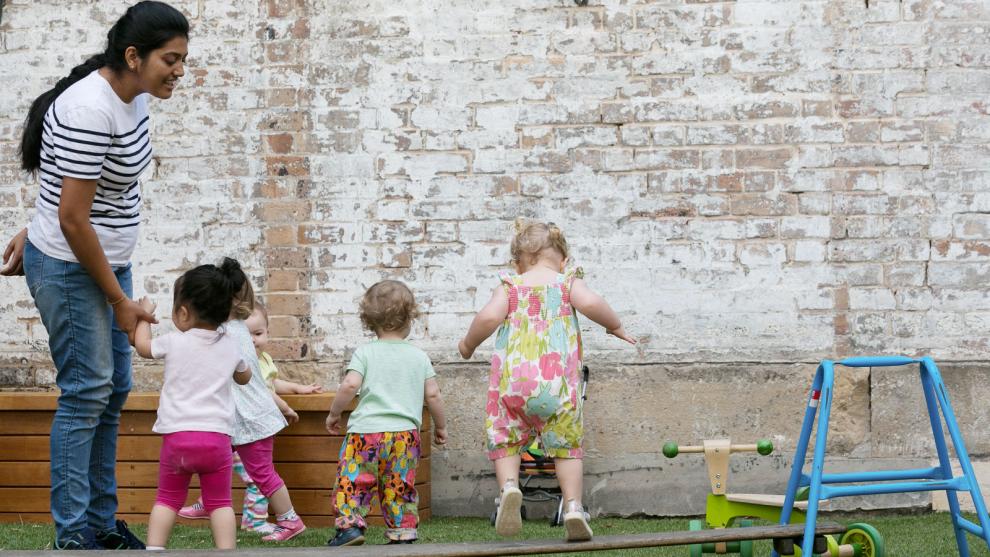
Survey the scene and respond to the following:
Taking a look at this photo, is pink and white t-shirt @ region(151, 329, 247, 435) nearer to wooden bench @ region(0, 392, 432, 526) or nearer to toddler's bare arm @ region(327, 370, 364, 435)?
toddler's bare arm @ region(327, 370, 364, 435)

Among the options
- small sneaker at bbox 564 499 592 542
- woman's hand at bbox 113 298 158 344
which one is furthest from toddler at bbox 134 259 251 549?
small sneaker at bbox 564 499 592 542

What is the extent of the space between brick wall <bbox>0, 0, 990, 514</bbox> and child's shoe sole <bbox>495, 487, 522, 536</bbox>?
6.57 ft

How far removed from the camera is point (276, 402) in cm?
570

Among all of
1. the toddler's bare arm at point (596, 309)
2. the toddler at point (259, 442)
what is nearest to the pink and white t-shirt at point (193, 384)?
the toddler at point (259, 442)

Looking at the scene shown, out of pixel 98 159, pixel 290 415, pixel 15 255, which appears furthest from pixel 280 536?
pixel 98 159

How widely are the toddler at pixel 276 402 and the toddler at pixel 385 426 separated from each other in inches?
29.5

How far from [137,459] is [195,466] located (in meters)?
1.74

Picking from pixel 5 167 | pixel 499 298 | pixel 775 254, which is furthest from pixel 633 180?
pixel 5 167

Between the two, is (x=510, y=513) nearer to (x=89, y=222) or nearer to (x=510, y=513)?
(x=510, y=513)

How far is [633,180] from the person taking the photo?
20.3 ft

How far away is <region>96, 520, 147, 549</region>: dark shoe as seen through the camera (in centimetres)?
419

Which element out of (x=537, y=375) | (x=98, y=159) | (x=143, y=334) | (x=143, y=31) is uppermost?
(x=143, y=31)

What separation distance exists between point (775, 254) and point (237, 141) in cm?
273

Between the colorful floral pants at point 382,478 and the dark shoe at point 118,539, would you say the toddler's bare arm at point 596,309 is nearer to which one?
the colorful floral pants at point 382,478
